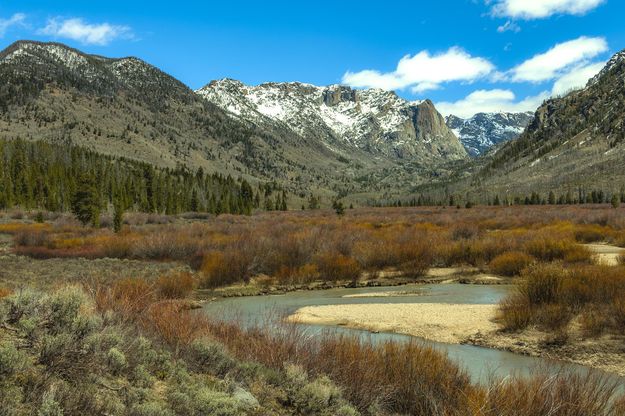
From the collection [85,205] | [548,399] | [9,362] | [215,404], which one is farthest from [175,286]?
[85,205]

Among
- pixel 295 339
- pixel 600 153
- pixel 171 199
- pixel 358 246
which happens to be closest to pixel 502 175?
pixel 600 153

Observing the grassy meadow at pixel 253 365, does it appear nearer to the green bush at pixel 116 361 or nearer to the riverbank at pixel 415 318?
the green bush at pixel 116 361

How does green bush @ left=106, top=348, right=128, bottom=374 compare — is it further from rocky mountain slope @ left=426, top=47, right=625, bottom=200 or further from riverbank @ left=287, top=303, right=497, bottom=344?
rocky mountain slope @ left=426, top=47, right=625, bottom=200

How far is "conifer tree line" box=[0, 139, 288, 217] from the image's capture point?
95062mm

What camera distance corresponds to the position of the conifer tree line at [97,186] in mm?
95062

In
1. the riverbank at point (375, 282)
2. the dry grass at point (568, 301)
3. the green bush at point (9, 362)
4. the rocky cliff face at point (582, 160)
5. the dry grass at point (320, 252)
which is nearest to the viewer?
the green bush at point (9, 362)

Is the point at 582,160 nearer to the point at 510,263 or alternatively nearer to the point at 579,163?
the point at 579,163

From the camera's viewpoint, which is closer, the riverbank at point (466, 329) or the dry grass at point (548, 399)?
the dry grass at point (548, 399)

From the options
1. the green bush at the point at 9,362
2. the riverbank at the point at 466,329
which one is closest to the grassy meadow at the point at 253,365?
the green bush at the point at 9,362

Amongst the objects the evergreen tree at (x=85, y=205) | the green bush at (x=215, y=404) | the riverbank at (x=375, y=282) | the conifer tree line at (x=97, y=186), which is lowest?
the riverbank at (x=375, y=282)

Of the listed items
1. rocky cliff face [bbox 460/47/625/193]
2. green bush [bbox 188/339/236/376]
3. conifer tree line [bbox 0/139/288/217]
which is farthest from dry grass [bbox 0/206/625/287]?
rocky cliff face [bbox 460/47/625/193]

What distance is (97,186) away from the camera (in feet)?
331

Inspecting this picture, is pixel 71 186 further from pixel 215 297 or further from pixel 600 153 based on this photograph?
pixel 600 153

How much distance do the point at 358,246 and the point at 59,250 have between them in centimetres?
2048
